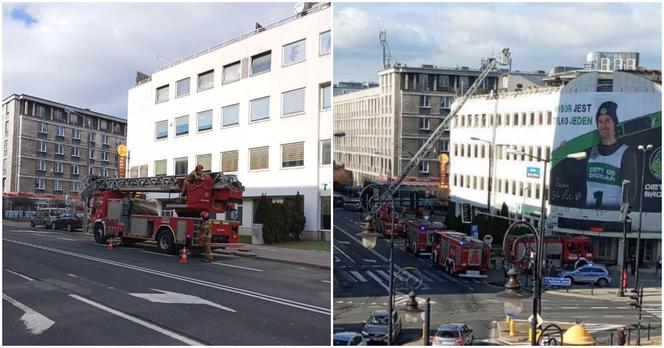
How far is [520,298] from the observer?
5.22m

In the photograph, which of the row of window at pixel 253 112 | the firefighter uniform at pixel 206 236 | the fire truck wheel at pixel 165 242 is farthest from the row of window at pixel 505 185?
the fire truck wheel at pixel 165 242

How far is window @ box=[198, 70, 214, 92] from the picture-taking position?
19.7ft

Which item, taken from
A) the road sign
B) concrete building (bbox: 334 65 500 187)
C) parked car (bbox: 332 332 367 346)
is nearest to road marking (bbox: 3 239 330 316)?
parked car (bbox: 332 332 367 346)

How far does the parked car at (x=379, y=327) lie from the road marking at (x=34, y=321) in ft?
7.60

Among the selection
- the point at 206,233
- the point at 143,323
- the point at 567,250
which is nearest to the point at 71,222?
the point at 206,233

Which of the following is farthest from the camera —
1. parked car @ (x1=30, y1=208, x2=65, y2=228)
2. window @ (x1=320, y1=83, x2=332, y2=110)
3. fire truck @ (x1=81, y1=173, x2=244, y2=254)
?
fire truck @ (x1=81, y1=173, x2=244, y2=254)

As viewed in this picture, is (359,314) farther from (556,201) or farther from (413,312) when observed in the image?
(556,201)

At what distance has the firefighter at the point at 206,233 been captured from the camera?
9.21 meters

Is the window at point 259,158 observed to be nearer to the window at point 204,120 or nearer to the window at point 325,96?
the window at point 204,120

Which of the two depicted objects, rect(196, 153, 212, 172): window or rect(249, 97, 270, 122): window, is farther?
rect(196, 153, 212, 172): window

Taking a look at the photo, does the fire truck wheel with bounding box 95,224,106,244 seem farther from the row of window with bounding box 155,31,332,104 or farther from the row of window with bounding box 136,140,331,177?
the row of window with bounding box 155,31,332,104

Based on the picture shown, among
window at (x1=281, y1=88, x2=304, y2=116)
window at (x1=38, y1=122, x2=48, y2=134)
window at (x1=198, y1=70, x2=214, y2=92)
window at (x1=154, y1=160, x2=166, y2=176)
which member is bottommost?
window at (x1=154, y1=160, x2=166, y2=176)

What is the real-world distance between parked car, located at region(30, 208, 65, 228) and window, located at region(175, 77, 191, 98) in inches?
76.9

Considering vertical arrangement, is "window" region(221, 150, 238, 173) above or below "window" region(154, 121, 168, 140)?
below
